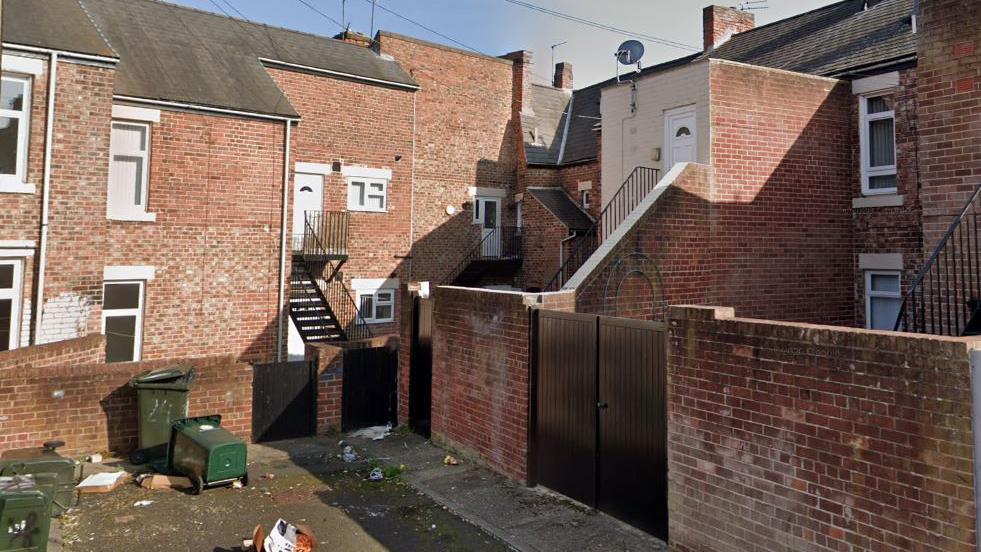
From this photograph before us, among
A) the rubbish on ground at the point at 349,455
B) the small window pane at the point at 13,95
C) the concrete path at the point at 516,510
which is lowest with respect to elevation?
the concrete path at the point at 516,510

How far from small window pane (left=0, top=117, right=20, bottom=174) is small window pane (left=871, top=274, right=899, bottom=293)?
1511cm

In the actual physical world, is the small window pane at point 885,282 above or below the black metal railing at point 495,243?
below

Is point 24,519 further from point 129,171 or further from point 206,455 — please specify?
point 129,171

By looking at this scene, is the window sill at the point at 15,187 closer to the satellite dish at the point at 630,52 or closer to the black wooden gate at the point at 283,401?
the black wooden gate at the point at 283,401

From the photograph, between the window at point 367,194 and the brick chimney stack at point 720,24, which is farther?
the brick chimney stack at point 720,24

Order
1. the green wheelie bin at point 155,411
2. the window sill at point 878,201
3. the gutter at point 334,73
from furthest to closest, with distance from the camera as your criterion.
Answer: the gutter at point 334,73
the window sill at point 878,201
the green wheelie bin at point 155,411

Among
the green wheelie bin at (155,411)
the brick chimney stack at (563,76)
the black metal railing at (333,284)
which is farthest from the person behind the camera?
the brick chimney stack at (563,76)

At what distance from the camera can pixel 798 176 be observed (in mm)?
11344

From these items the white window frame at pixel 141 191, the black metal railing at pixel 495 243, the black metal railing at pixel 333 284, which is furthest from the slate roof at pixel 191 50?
the black metal railing at pixel 495 243

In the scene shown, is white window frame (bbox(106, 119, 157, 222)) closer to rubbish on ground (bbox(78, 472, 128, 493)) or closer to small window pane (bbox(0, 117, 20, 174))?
small window pane (bbox(0, 117, 20, 174))

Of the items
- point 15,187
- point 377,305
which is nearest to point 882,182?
point 377,305

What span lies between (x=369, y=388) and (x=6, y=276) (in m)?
Result: 6.42

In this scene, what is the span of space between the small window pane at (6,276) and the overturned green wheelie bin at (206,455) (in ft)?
16.6

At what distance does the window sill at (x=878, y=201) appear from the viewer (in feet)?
36.9
